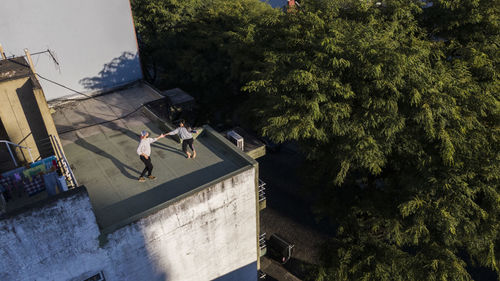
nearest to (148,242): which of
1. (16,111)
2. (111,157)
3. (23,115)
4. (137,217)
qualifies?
(137,217)

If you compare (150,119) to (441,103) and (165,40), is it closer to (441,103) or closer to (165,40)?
(165,40)

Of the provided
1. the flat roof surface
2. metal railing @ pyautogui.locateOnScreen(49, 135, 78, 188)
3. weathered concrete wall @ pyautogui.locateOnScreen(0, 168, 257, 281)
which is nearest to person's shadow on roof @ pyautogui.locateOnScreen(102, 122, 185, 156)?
the flat roof surface

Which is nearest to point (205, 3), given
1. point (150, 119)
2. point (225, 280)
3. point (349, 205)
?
point (150, 119)

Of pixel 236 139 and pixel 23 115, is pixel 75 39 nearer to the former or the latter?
pixel 23 115

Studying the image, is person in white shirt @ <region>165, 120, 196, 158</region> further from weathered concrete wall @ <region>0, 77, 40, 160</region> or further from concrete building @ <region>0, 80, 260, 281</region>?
weathered concrete wall @ <region>0, 77, 40, 160</region>

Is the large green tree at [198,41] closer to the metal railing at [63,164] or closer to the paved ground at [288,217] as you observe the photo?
the paved ground at [288,217]

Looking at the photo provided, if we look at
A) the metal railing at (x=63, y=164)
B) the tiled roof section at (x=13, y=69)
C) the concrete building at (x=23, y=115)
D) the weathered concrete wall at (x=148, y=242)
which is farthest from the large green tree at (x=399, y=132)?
the tiled roof section at (x=13, y=69)
